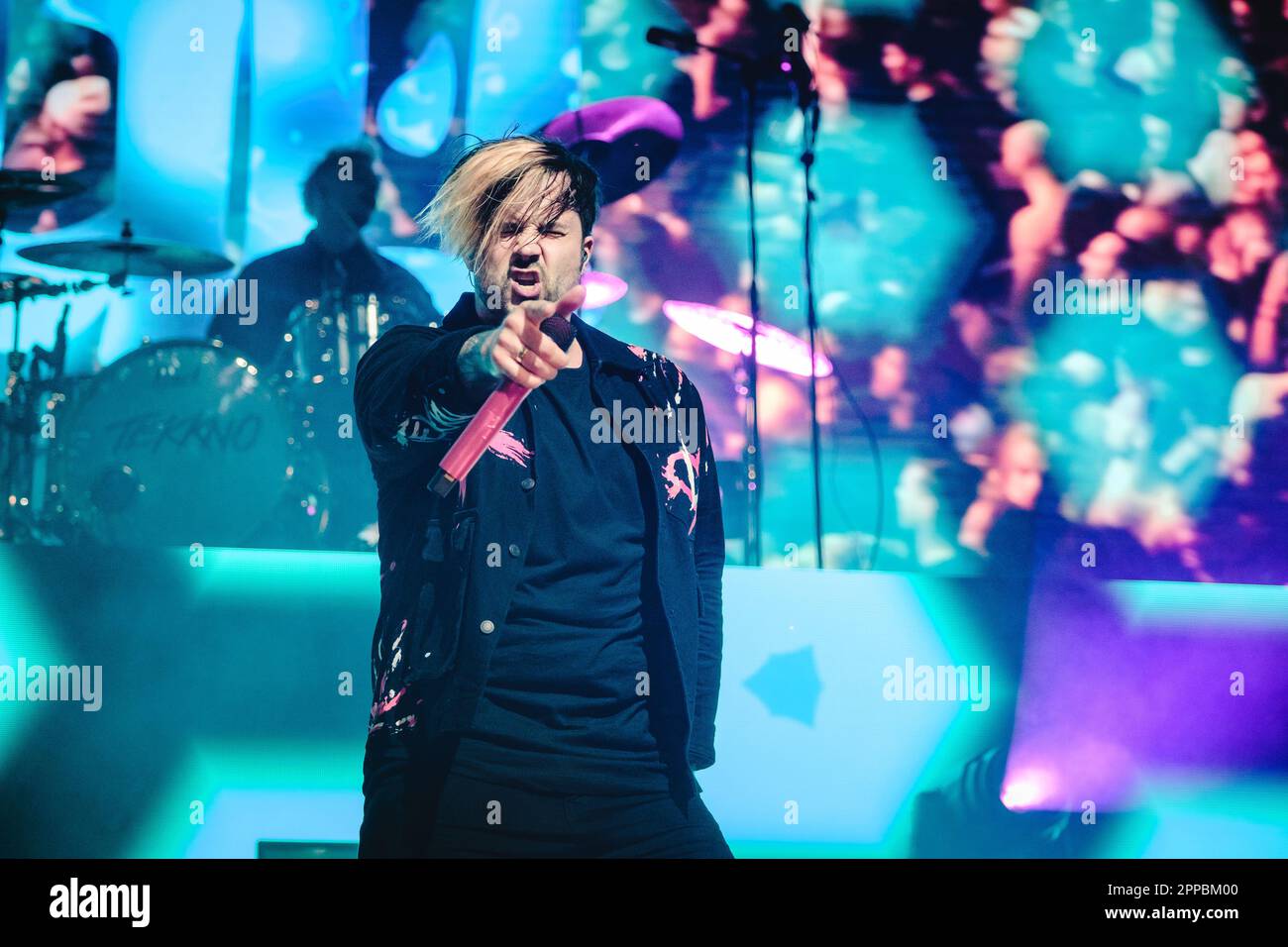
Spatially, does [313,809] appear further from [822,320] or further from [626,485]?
[822,320]

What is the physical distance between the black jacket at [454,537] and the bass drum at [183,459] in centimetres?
100

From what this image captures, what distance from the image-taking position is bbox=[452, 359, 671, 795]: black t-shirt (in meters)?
1.75

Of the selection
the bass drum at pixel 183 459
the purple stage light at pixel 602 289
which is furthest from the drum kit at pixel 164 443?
the purple stage light at pixel 602 289

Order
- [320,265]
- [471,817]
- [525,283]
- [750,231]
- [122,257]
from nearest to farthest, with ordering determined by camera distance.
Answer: [471,817] < [525,283] < [122,257] < [320,265] < [750,231]

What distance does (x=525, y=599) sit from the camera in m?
1.79

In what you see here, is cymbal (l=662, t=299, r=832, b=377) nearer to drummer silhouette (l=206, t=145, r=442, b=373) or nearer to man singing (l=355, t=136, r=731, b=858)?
drummer silhouette (l=206, t=145, r=442, b=373)

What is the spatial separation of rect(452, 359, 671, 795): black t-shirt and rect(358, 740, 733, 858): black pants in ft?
0.08

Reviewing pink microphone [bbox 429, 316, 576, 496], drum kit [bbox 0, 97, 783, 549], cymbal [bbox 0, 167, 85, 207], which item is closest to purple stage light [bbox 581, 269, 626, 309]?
drum kit [bbox 0, 97, 783, 549]

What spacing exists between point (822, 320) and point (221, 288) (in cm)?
149

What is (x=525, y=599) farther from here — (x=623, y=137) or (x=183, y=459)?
(x=623, y=137)

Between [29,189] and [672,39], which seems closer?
[29,189]

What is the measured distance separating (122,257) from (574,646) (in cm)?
181

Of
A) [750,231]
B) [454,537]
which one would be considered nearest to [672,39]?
[750,231]
